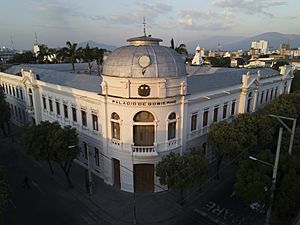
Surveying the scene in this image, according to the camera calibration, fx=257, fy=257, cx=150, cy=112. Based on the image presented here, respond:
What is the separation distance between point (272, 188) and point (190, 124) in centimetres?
1227

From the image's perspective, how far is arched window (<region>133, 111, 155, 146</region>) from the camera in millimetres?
26391

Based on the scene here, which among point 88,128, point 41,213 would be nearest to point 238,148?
point 88,128

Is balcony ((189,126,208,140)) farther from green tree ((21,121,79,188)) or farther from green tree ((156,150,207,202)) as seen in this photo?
green tree ((21,121,79,188))

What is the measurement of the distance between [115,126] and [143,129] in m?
3.24

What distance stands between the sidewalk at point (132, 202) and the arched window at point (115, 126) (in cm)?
628

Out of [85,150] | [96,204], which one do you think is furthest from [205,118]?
[96,204]

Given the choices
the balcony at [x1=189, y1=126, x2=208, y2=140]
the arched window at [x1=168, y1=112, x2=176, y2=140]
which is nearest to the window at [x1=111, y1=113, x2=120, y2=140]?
the arched window at [x1=168, y1=112, x2=176, y2=140]

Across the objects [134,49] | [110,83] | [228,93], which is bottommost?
[228,93]

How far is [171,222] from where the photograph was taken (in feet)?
78.0

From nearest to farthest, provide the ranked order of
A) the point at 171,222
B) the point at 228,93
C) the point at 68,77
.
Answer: the point at 171,222, the point at 228,93, the point at 68,77

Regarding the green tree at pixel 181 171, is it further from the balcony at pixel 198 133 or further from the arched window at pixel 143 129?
the balcony at pixel 198 133

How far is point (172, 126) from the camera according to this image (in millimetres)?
27844

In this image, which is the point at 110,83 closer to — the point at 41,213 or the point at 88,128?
the point at 88,128

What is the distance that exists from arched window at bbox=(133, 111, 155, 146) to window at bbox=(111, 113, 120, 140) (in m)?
2.05
